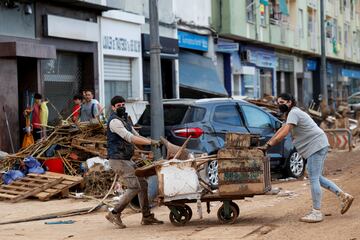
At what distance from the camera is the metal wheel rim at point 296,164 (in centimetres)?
1641

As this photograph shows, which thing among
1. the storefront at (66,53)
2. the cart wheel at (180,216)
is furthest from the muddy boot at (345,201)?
the storefront at (66,53)

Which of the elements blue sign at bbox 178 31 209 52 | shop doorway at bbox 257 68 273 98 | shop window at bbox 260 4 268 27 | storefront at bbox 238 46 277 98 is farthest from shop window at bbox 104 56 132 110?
shop doorway at bbox 257 68 273 98

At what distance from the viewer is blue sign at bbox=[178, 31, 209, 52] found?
87.8 feet

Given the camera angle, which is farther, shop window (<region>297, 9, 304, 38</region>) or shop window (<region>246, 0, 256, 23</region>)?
shop window (<region>297, 9, 304, 38</region>)

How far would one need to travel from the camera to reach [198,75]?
27703 millimetres

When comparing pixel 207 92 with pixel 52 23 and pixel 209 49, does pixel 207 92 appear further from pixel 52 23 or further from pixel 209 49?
pixel 52 23

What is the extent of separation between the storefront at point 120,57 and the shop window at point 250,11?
33.3 ft

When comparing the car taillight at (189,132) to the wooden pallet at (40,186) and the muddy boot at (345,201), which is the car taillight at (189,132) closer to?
the wooden pallet at (40,186)

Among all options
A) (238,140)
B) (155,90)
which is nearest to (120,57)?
(155,90)

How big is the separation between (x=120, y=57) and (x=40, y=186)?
9931 millimetres

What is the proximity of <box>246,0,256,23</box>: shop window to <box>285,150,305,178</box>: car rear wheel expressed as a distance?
1647cm

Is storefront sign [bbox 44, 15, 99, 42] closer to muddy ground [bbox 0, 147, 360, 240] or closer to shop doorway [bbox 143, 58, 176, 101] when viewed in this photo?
shop doorway [bbox 143, 58, 176, 101]

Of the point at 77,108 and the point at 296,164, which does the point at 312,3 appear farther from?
the point at 77,108

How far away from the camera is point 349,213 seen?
10.1m
